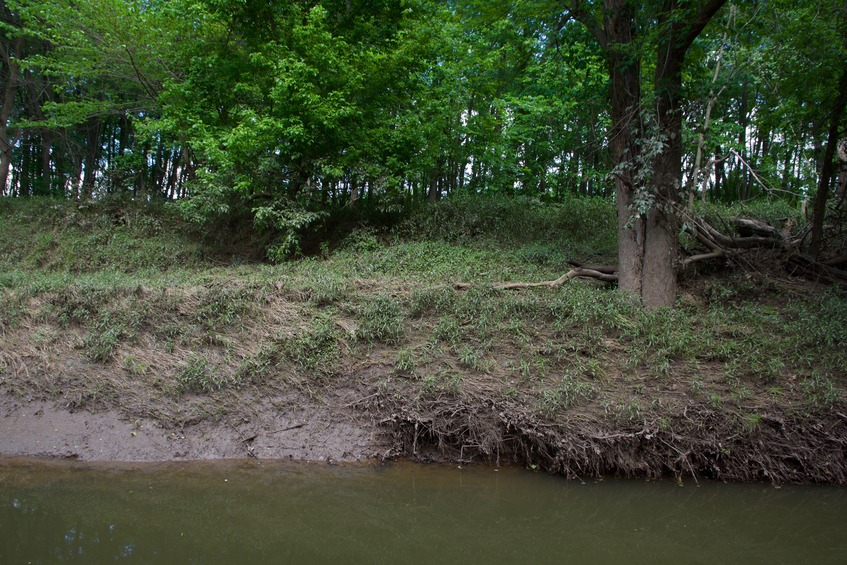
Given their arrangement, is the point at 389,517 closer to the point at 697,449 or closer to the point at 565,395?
the point at 565,395

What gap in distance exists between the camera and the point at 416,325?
26.5ft

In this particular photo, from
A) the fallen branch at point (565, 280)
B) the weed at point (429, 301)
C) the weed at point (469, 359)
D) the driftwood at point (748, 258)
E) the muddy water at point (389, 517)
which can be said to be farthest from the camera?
the driftwood at point (748, 258)

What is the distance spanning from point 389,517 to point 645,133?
6.42 meters

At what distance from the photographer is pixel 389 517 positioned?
5207 millimetres

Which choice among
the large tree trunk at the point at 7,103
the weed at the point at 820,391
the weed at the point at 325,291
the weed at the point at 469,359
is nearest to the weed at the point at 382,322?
the weed at the point at 325,291

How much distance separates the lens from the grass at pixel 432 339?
6824 mm

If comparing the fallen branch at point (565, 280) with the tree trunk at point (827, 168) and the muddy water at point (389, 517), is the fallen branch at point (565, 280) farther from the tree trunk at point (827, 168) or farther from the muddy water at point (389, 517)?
the tree trunk at point (827, 168)

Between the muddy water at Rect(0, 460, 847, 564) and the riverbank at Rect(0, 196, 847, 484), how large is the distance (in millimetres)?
347

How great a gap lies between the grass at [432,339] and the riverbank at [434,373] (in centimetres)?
3

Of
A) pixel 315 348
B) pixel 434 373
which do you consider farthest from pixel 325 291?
A: pixel 434 373

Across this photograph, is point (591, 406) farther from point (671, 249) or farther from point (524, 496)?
point (671, 249)

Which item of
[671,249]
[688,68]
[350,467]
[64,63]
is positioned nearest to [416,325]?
[350,467]

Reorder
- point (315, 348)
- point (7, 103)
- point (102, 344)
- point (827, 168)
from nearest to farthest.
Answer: point (315, 348) → point (102, 344) → point (827, 168) → point (7, 103)

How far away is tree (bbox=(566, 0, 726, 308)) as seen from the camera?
26.6 feet
